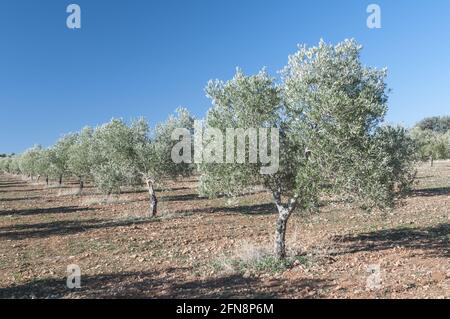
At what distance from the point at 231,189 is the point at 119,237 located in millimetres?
10732

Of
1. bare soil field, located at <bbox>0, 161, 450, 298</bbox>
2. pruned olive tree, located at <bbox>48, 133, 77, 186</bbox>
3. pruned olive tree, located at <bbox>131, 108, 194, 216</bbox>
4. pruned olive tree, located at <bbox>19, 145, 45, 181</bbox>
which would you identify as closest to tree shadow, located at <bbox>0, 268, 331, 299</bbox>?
bare soil field, located at <bbox>0, 161, 450, 298</bbox>

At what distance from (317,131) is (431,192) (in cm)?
2968

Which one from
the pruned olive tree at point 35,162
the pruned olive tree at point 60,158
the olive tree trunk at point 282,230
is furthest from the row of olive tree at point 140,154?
the pruned olive tree at point 35,162

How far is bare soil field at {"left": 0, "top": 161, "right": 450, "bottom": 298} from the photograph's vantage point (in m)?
13.9

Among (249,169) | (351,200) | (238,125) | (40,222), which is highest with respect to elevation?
(238,125)

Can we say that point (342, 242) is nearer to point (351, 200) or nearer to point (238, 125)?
point (351, 200)

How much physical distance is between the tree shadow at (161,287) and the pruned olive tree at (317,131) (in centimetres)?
305

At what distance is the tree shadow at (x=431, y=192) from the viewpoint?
123 feet

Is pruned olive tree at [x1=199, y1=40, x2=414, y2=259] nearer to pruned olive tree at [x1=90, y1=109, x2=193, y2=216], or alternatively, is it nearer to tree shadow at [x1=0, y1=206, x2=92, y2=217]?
pruned olive tree at [x1=90, y1=109, x2=193, y2=216]

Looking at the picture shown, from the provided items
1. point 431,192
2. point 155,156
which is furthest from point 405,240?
point 431,192

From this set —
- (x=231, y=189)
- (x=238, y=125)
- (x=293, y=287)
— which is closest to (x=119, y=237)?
(x=231, y=189)

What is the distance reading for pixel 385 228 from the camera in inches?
927

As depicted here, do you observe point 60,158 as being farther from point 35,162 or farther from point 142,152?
point 142,152
